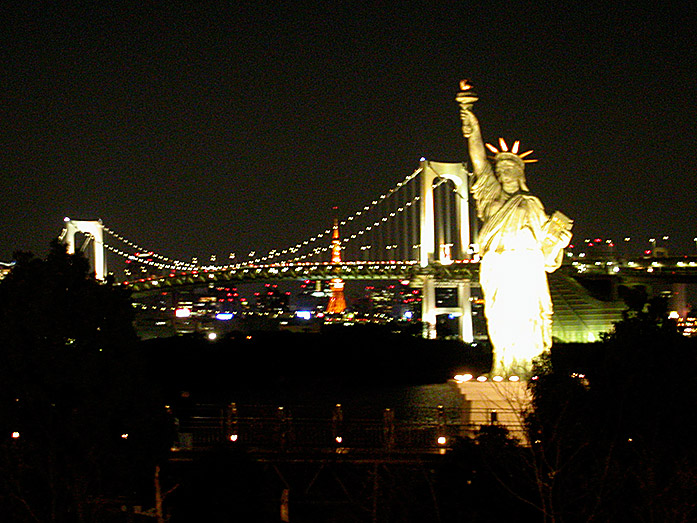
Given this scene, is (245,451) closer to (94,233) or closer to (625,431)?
(625,431)

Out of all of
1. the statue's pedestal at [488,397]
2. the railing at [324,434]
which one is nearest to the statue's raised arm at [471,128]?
the statue's pedestal at [488,397]

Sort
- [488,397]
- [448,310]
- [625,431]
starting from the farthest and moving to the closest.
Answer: [448,310] → [488,397] → [625,431]

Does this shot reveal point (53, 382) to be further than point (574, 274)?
No

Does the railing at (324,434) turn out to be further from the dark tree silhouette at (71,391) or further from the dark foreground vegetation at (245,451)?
the dark tree silhouette at (71,391)

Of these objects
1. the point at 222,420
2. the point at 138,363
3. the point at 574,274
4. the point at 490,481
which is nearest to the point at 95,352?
the point at 138,363

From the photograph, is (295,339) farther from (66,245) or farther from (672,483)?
(672,483)

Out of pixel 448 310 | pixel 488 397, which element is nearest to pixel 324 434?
pixel 488 397
